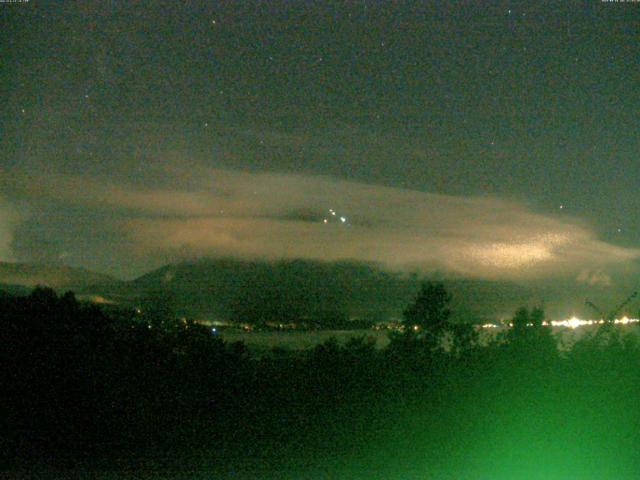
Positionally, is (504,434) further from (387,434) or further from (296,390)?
(296,390)

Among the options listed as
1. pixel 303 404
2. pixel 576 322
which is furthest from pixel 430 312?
pixel 303 404

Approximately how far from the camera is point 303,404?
1307 centimetres

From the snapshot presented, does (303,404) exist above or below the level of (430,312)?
below

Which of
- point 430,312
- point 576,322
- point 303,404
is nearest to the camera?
point 303,404

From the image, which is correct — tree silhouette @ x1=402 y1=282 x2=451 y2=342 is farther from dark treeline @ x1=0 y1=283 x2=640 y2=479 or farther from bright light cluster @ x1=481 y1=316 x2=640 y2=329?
dark treeline @ x1=0 y1=283 x2=640 y2=479

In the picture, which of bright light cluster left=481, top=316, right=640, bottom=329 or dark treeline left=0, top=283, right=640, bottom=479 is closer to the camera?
dark treeline left=0, top=283, right=640, bottom=479

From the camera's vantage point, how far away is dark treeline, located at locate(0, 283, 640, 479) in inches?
413

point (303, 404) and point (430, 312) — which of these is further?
point (430, 312)

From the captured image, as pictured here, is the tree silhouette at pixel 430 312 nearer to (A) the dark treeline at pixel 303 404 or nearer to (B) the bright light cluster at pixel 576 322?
(B) the bright light cluster at pixel 576 322

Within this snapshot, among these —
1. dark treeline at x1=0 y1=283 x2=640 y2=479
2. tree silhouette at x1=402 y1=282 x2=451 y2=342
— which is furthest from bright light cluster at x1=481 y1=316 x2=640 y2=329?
tree silhouette at x1=402 y1=282 x2=451 y2=342

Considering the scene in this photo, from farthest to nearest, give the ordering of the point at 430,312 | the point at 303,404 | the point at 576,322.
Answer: the point at 430,312
the point at 576,322
the point at 303,404

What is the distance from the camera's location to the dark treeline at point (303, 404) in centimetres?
1050

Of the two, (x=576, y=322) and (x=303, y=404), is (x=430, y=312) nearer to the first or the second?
(x=576, y=322)

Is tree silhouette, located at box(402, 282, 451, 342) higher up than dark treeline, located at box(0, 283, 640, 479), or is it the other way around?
tree silhouette, located at box(402, 282, 451, 342)
